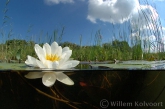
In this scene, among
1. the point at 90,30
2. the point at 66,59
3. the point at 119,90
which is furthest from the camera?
the point at 90,30

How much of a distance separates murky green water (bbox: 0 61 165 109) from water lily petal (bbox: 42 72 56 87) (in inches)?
→ 0.7

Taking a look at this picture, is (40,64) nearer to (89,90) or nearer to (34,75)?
(34,75)

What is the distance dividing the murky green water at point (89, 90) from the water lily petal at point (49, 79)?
0.02 meters

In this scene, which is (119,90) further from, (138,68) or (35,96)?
(35,96)

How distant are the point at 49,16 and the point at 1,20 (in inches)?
10.6

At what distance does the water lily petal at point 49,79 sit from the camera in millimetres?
1412

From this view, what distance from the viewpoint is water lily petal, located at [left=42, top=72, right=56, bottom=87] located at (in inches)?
55.6

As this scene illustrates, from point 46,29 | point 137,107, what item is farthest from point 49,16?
point 137,107

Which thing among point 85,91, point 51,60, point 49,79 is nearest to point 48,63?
point 51,60

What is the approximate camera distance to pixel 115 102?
1.43m

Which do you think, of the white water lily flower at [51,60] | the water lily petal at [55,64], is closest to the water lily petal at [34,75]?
the white water lily flower at [51,60]

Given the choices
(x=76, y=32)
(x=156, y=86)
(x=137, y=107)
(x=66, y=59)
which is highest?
(x=76, y=32)

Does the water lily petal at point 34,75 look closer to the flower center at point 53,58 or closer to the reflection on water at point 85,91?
the reflection on water at point 85,91

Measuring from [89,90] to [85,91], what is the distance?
0.07 feet
